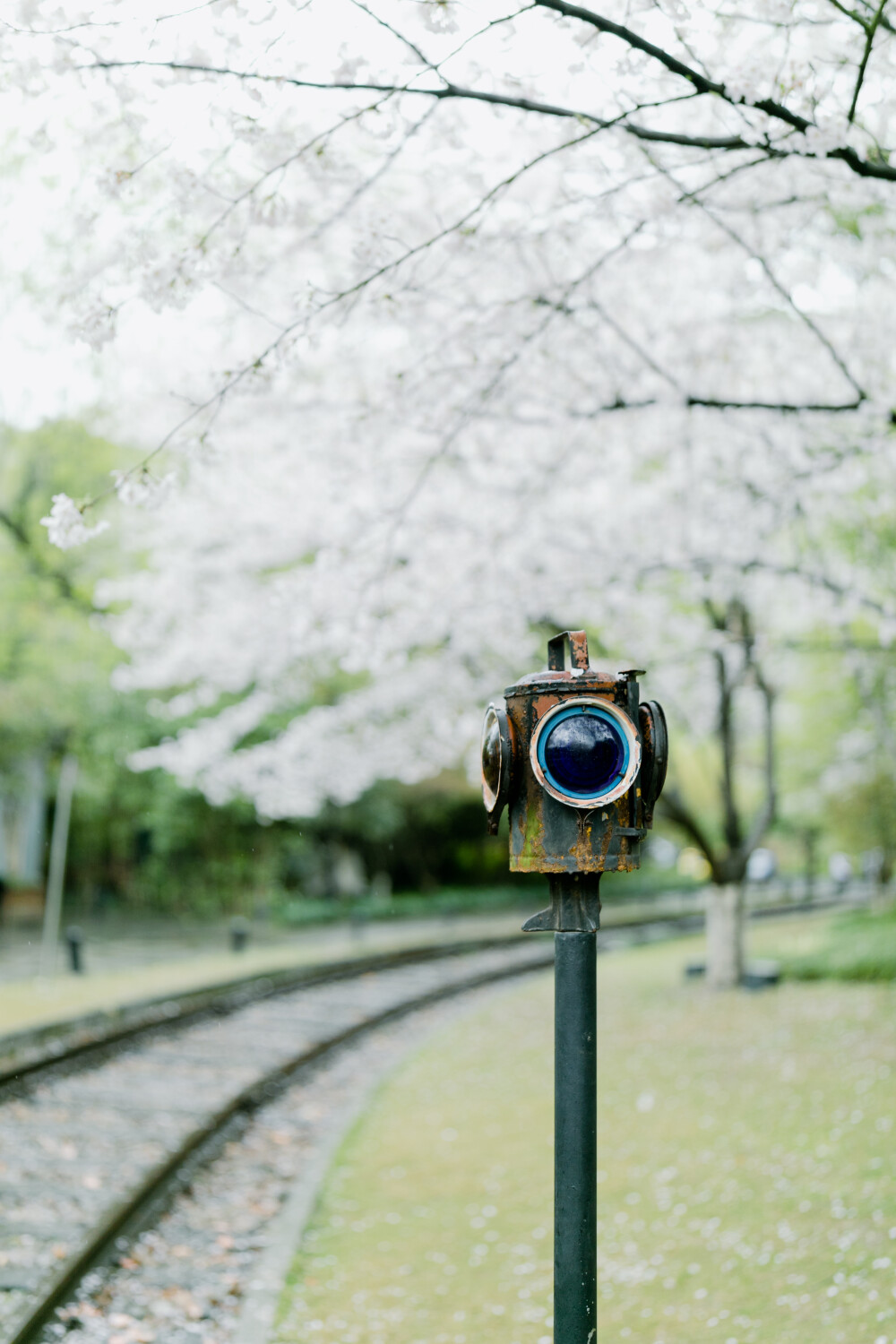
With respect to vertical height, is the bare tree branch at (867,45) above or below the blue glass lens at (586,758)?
above

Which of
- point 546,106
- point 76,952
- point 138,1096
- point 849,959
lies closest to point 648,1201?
point 138,1096

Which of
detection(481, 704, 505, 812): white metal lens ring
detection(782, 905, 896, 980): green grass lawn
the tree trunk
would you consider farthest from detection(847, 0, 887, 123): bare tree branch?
detection(782, 905, 896, 980): green grass lawn

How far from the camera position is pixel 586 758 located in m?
2.67

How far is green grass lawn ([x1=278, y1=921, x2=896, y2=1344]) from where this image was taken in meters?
4.95

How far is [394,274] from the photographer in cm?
514

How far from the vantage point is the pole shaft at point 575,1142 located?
2.58 metres

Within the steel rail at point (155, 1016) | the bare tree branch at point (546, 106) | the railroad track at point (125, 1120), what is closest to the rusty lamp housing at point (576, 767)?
the bare tree branch at point (546, 106)

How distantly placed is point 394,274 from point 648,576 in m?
5.90

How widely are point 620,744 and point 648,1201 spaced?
4.83 m

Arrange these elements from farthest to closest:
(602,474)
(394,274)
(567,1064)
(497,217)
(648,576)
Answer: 1. (648,576)
2. (602,474)
3. (497,217)
4. (394,274)
5. (567,1064)

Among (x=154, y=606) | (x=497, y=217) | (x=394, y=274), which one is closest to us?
(x=394, y=274)

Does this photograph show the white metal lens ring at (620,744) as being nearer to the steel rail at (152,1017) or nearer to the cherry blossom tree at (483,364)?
the cherry blossom tree at (483,364)

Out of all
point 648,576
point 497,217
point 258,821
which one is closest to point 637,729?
point 497,217

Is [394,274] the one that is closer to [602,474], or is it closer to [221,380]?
[221,380]
